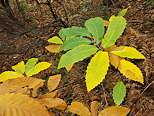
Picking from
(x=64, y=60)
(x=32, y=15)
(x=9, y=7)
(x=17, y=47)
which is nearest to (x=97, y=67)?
(x=64, y=60)

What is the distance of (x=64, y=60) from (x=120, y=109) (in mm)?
446

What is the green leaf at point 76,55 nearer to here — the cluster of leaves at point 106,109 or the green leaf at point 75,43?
the green leaf at point 75,43

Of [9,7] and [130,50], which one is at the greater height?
[9,7]

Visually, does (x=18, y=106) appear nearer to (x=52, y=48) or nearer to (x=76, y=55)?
(x=76, y=55)

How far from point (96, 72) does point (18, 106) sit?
0.34 metres

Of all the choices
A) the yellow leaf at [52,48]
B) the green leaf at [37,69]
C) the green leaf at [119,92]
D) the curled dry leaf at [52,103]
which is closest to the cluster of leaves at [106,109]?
the green leaf at [119,92]

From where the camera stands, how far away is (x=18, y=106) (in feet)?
1.47

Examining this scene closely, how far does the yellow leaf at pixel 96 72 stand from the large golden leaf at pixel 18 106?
0.78 feet

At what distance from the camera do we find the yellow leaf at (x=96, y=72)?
61cm

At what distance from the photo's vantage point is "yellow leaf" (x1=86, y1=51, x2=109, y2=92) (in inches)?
24.1

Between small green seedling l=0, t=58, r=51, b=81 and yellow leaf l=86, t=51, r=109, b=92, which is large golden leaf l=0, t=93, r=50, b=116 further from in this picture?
small green seedling l=0, t=58, r=51, b=81

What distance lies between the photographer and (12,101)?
0.46m

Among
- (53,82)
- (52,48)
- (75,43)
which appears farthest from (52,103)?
(52,48)

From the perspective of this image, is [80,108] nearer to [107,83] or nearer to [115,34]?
[115,34]
